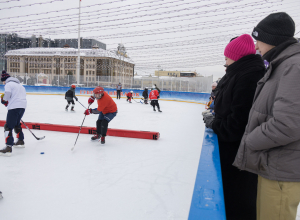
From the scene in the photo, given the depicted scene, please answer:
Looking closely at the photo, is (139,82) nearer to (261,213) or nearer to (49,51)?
(261,213)

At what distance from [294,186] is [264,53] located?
721 mm

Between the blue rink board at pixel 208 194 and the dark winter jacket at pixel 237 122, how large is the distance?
0.86 feet

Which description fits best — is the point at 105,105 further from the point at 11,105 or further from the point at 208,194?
the point at 208,194

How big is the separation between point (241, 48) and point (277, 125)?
0.81 metres

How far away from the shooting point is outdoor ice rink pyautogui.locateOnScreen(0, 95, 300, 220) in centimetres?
218

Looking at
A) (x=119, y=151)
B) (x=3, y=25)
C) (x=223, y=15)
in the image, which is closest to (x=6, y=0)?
(x=3, y=25)

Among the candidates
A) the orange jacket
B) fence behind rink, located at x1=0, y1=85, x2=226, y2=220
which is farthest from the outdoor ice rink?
fence behind rink, located at x1=0, y1=85, x2=226, y2=220

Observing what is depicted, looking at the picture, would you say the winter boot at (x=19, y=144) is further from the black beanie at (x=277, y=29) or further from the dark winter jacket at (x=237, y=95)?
the black beanie at (x=277, y=29)

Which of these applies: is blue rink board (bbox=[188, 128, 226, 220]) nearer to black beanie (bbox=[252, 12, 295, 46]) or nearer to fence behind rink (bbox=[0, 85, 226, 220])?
fence behind rink (bbox=[0, 85, 226, 220])

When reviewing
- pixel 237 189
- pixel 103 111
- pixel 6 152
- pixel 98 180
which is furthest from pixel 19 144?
pixel 237 189

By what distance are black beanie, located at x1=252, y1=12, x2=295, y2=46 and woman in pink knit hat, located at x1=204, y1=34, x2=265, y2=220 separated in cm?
32

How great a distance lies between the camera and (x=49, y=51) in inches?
1890

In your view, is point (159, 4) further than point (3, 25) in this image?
No

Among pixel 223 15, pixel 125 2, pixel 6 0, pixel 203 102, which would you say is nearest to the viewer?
pixel 6 0
